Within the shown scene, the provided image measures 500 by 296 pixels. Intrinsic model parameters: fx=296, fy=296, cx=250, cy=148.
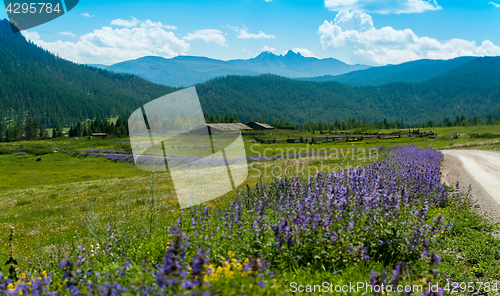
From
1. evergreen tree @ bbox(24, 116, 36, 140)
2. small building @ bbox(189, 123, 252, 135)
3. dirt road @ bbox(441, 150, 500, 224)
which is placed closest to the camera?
small building @ bbox(189, 123, 252, 135)

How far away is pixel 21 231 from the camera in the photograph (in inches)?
484

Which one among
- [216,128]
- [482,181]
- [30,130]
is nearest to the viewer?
[482,181]

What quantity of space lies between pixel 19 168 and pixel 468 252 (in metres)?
59.3

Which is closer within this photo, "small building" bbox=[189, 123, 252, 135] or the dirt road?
"small building" bbox=[189, 123, 252, 135]

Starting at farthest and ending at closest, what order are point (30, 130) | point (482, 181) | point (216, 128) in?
1. point (30, 130)
2. point (216, 128)
3. point (482, 181)

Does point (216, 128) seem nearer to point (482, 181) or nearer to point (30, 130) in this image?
point (482, 181)

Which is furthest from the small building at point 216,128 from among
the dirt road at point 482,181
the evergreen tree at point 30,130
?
the evergreen tree at point 30,130

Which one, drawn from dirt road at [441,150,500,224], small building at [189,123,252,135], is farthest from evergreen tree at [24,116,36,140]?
dirt road at [441,150,500,224]

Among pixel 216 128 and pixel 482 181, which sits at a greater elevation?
pixel 216 128

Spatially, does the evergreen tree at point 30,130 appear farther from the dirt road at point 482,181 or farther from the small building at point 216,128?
the dirt road at point 482,181

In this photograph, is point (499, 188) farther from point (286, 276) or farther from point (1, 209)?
point (1, 209)

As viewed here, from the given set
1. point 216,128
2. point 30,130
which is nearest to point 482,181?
point 216,128

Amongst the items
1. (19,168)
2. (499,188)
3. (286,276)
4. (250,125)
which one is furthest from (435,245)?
(250,125)

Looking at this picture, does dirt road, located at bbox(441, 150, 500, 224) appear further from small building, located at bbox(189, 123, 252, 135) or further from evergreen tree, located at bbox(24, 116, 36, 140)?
evergreen tree, located at bbox(24, 116, 36, 140)
